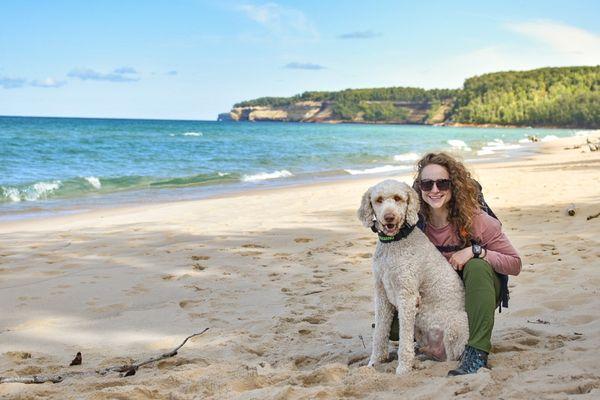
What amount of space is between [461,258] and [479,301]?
284 mm

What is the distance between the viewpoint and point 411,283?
354 cm

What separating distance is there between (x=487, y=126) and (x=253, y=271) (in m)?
149

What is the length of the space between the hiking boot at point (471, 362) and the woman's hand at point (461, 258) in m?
0.49

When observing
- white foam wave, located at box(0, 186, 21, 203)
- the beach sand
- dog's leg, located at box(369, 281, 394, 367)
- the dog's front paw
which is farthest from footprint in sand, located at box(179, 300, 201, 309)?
white foam wave, located at box(0, 186, 21, 203)

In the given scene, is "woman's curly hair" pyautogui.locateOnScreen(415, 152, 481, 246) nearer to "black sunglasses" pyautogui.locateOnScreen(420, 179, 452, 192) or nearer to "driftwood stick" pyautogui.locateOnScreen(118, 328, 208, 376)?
→ "black sunglasses" pyautogui.locateOnScreen(420, 179, 452, 192)

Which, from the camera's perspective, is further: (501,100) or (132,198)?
(501,100)

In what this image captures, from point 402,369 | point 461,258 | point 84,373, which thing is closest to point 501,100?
point 461,258

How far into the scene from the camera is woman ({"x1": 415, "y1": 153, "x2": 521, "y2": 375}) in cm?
359

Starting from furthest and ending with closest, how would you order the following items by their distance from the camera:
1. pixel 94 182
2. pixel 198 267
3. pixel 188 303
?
1. pixel 94 182
2. pixel 198 267
3. pixel 188 303

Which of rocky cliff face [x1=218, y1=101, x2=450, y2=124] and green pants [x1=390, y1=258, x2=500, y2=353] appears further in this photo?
rocky cliff face [x1=218, y1=101, x2=450, y2=124]

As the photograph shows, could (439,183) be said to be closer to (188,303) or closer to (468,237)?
(468,237)

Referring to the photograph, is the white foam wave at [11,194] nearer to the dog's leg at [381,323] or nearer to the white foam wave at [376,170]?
the white foam wave at [376,170]

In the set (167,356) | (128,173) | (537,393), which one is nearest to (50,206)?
(128,173)

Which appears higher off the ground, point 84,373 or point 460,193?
point 460,193
